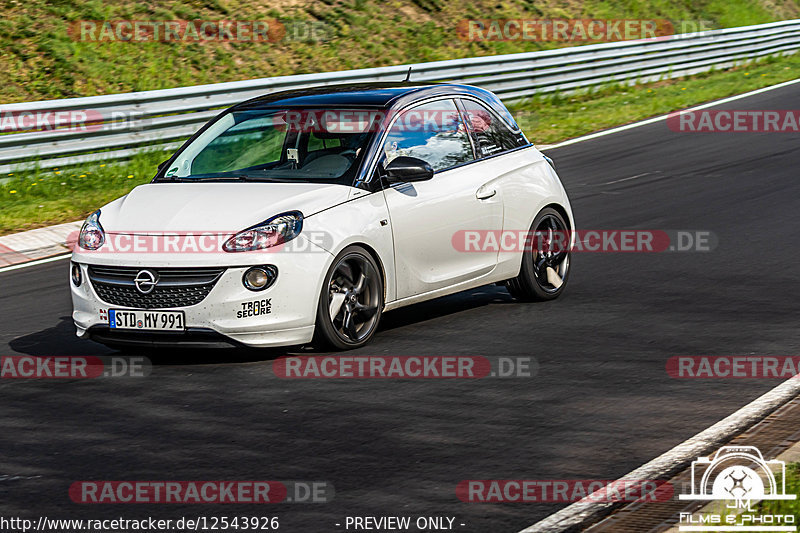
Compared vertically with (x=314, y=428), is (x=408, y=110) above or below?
above

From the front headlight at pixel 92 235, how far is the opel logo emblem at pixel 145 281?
45 centimetres

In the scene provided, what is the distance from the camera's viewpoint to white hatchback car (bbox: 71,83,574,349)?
7.56 metres

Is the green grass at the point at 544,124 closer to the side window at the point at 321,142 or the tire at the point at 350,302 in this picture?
the side window at the point at 321,142

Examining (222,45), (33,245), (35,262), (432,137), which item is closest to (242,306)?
(432,137)

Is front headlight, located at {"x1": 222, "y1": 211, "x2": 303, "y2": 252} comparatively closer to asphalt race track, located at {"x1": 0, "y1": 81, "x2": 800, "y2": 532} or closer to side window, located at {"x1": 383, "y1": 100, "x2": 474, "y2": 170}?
asphalt race track, located at {"x1": 0, "y1": 81, "x2": 800, "y2": 532}

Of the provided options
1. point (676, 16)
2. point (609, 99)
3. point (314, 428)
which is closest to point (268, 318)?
point (314, 428)

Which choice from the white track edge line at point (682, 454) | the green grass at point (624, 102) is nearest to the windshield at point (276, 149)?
the white track edge line at point (682, 454)

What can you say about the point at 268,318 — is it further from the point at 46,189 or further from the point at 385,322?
the point at 46,189

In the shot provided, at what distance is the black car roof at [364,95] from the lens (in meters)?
8.91

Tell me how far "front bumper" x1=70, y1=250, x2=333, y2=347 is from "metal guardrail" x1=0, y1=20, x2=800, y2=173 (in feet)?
24.7

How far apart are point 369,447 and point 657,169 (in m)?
11.3

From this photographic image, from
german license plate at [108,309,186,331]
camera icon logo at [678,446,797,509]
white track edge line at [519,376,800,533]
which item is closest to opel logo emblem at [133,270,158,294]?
german license plate at [108,309,186,331]

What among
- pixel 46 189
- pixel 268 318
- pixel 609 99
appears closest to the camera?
pixel 268 318

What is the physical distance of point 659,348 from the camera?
26.3ft
